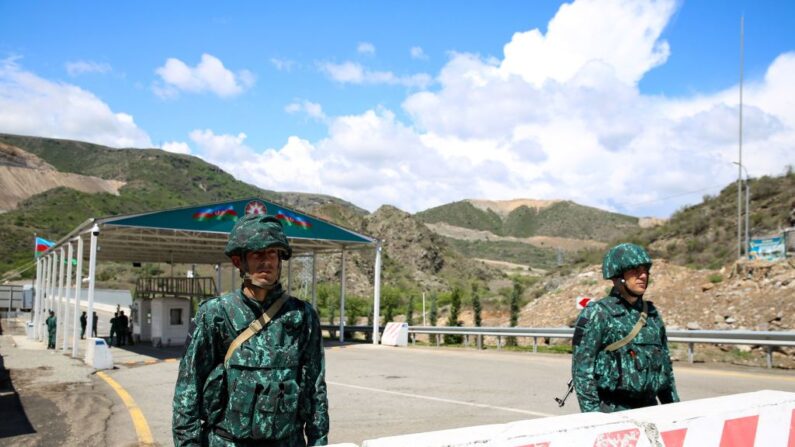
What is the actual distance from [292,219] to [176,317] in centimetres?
837

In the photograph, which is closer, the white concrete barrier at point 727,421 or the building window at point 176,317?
the white concrete barrier at point 727,421

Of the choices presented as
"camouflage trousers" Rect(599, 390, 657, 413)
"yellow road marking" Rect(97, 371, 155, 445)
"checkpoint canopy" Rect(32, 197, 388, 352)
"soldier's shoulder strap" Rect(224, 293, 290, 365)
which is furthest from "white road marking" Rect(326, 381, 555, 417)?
"checkpoint canopy" Rect(32, 197, 388, 352)

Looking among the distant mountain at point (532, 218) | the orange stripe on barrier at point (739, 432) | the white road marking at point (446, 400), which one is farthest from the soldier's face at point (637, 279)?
the distant mountain at point (532, 218)

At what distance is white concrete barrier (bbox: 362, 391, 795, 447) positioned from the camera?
108 inches

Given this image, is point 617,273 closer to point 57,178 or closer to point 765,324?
point 765,324

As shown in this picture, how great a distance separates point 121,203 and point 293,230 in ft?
331

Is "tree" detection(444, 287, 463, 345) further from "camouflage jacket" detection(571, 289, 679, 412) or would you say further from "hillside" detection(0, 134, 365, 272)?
"hillside" detection(0, 134, 365, 272)

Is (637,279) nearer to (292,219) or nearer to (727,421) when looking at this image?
(727,421)

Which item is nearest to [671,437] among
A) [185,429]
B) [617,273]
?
[617,273]

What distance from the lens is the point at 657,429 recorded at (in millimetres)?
3152

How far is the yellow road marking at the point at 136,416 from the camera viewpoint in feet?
25.9

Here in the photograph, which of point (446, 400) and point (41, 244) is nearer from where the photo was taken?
point (446, 400)

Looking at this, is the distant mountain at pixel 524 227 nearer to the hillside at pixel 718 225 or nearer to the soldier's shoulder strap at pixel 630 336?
the hillside at pixel 718 225

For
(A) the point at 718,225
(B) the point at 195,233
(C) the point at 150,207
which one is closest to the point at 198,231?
(B) the point at 195,233
